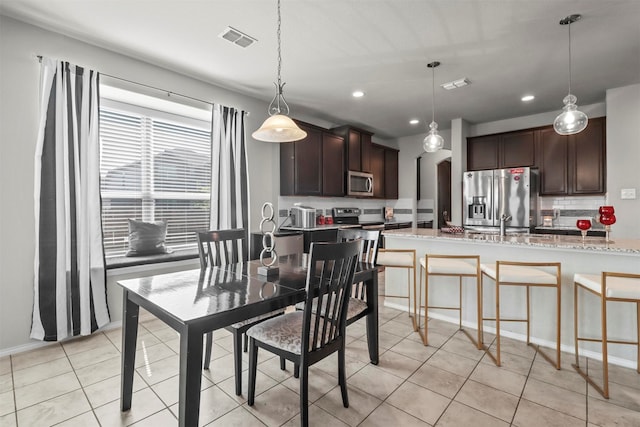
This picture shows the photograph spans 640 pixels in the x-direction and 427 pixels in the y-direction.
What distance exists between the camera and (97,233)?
2721 mm

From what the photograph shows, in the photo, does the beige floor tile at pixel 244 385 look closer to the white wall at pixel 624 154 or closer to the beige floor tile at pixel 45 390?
the beige floor tile at pixel 45 390

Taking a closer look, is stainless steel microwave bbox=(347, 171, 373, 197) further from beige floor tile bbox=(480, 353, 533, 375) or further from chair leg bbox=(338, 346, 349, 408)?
chair leg bbox=(338, 346, 349, 408)

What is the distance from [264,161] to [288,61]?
144cm

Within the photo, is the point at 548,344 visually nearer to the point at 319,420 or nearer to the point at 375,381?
the point at 375,381

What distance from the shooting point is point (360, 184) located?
5.43 meters

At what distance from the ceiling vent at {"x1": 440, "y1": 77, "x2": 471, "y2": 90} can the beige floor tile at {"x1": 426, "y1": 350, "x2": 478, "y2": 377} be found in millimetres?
2934

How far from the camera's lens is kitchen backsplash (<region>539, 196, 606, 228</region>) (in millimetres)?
4391

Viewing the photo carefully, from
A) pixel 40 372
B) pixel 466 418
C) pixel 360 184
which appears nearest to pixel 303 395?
pixel 466 418

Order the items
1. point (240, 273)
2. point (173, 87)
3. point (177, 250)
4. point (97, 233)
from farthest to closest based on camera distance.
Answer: point (177, 250), point (173, 87), point (97, 233), point (240, 273)

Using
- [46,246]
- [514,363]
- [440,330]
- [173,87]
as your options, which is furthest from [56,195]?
[514,363]

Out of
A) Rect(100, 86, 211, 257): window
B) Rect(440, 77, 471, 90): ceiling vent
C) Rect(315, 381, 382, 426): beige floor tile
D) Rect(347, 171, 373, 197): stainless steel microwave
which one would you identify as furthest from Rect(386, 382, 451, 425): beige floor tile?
Rect(347, 171, 373, 197): stainless steel microwave

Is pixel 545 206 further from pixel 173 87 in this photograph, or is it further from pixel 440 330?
pixel 173 87

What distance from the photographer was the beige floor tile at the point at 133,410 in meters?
1.63

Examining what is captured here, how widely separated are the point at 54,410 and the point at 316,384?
4.94 feet
